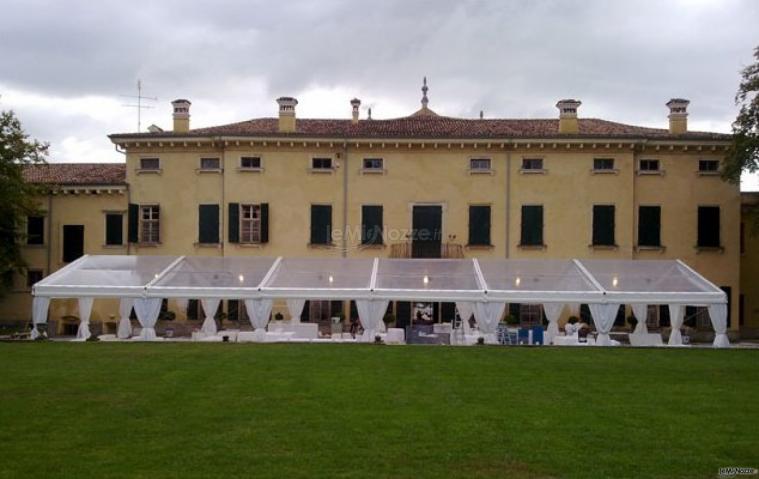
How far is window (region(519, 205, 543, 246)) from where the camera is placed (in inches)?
1165

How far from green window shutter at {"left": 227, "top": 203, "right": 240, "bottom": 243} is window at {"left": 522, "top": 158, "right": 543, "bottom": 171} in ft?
33.1

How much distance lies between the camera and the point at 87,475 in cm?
814

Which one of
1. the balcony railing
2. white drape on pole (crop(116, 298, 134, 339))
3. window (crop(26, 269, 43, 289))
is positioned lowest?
white drape on pole (crop(116, 298, 134, 339))

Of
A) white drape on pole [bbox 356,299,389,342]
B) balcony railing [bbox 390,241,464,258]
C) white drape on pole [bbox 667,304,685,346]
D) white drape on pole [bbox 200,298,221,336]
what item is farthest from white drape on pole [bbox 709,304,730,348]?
white drape on pole [bbox 200,298,221,336]

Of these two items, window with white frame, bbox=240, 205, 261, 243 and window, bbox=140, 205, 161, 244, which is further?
window, bbox=140, 205, 161, 244

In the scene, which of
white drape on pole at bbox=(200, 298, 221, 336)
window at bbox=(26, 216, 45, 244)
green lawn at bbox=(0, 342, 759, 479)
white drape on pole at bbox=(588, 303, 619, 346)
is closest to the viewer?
green lawn at bbox=(0, 342, 759, 479)

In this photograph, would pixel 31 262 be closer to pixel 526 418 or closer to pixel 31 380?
pixel 31 380

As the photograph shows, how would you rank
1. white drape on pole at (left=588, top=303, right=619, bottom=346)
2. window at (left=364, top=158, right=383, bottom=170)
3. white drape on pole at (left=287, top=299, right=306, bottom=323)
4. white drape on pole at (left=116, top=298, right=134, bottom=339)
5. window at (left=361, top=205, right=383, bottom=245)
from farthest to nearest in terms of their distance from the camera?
1. window at (left=364, top=158, right=383, bottom=170)
2. window at (left=361, top=205, right=383, bottom=245)
3. white drape on pole at (left=287, top=299, right=306, bottom=323)
4. white drape on pole at (left=116, top=298, right=134, bottom=339)
5. white drape on pole at (left=588, top=303, right=619, bottom=346)

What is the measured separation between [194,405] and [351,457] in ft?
12.2

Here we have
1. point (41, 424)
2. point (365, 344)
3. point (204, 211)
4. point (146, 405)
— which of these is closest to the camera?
point (41, 424)

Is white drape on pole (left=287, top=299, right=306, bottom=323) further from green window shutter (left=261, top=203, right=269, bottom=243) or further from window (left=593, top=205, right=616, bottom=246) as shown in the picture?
window (left=593, top=205, right=616, bottom=246)

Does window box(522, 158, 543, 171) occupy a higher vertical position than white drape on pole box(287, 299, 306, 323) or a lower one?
higher

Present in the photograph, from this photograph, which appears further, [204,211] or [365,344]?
[204,211]

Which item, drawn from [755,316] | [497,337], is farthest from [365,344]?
[755,316]
